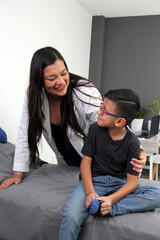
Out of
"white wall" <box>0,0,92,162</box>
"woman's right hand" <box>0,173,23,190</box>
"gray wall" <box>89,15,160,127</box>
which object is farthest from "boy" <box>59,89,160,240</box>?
"gray wall" <box>89,15,160,127</box>

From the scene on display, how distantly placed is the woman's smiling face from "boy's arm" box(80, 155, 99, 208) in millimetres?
434

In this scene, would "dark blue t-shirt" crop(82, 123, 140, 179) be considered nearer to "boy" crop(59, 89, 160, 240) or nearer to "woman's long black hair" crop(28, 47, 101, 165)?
"boy" crop(59, 89, 160, 240)

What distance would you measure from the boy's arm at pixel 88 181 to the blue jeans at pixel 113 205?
1.3 inches

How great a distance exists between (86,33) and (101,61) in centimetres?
59

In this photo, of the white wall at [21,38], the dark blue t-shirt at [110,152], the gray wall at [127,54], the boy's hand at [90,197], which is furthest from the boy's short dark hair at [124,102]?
the gray wall at [127,54]

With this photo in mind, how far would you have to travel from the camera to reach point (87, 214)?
47.3 inches

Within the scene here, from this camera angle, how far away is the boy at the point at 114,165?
4.02 feet

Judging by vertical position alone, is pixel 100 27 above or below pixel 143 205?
above

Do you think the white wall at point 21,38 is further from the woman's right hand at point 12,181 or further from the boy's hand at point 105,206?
the boy's hand at point 105,206

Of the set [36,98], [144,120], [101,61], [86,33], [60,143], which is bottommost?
[144,120]

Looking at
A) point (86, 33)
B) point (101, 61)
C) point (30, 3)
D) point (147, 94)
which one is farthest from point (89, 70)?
point (30, 3)

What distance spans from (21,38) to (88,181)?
7.15ft

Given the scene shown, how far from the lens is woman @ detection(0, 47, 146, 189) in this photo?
155cm

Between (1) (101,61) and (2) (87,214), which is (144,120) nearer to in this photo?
(1) (101,61)
